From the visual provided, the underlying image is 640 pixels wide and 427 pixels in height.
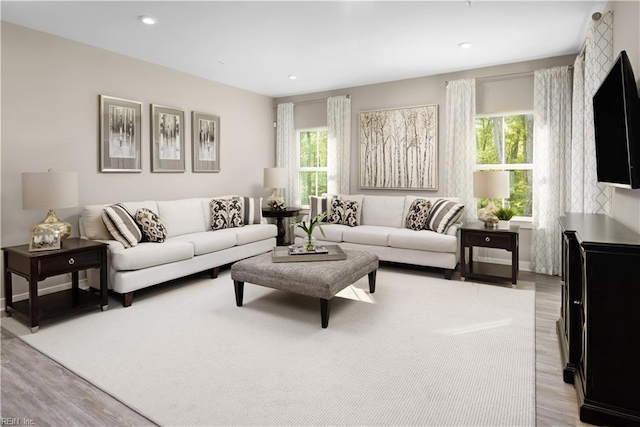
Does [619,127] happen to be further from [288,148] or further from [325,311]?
[288,148]

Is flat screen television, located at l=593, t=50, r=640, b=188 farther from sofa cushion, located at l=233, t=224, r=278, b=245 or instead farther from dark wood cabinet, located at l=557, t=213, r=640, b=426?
sofa cushion, located at l=233, t=224, r=278, b=245

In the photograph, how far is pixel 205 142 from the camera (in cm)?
538

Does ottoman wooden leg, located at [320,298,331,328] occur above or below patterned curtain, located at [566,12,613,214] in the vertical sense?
below

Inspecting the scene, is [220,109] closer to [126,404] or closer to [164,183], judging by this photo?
[164,183]

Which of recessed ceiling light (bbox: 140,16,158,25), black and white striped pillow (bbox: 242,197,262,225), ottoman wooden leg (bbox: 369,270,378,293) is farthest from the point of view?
black and white striped pillow (bbox: 242,197,262,225)

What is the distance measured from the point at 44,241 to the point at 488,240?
4.27m

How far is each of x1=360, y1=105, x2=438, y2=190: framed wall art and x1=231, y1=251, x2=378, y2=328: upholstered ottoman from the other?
2224mm

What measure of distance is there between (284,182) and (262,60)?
2024 mm

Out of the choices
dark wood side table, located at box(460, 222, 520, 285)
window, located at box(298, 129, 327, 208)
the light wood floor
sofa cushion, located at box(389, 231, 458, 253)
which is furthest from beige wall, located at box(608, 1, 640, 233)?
window, located at box(298, 129, 327, 208)

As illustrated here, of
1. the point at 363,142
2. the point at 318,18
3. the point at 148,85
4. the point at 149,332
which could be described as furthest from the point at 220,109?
the point at 149,332

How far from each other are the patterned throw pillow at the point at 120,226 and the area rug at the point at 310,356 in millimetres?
597

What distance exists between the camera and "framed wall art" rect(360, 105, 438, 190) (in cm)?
525

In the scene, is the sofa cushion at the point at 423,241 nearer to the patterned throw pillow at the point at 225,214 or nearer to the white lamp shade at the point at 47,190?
the patterned throw pillow at the point at 225,214

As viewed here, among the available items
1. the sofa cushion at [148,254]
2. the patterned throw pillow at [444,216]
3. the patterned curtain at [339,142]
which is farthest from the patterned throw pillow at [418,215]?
the sofa cushion at [148,254]
